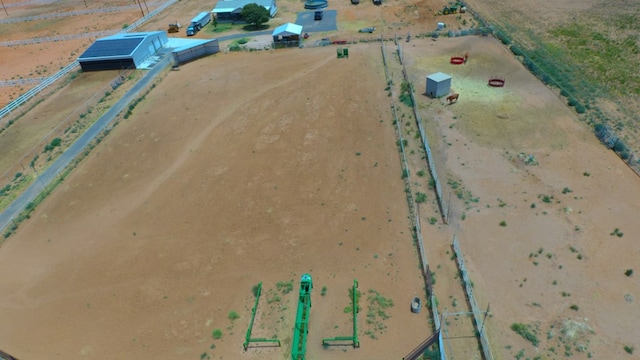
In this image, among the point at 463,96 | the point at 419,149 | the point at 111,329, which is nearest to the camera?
the point at 111,329

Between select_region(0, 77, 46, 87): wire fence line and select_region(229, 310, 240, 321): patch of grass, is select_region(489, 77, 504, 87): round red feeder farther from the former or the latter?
select_region(0, 77, 46, 87): wire fence line

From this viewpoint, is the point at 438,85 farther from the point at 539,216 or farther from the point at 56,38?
the point at 56,38

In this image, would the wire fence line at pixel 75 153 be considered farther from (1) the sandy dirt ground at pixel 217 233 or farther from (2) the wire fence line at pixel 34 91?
(2) the wire fence line at pixel 34 91

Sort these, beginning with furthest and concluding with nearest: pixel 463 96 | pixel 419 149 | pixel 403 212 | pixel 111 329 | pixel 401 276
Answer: pixel 463 96
pixel 419 149
pixel 403 212
pixel 401 276
pixel 111 329

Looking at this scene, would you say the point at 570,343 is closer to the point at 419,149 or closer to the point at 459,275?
the point at 459,275

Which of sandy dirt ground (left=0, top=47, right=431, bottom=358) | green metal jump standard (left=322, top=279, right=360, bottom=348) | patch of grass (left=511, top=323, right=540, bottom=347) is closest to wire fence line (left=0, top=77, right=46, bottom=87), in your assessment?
sandy dirt ground (left=0, top=47, right=431, bottom=358)

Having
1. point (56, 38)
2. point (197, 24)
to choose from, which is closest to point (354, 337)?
point (197, 24)

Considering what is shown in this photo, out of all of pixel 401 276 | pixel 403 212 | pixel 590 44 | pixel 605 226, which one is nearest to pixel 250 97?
pixel 403 212
